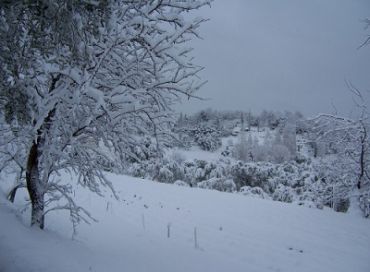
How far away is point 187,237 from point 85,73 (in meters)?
6.39

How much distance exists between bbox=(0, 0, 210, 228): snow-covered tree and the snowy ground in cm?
132

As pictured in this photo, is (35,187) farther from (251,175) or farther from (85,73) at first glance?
(251,175)

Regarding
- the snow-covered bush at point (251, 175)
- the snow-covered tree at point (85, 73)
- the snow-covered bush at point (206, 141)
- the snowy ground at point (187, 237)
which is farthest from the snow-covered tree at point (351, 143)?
the snow-covered bush at point (206, 141)

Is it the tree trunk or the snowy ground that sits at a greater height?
the tree trunk

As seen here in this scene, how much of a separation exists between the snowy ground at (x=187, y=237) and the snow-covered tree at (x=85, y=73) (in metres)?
1.32

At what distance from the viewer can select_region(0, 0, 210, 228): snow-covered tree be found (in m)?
4.64

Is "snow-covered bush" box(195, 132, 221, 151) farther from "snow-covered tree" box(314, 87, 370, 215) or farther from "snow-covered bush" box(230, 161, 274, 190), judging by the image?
"snow-covered tree" box(314, 87, 370, 215)

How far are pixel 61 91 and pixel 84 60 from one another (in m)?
0.61

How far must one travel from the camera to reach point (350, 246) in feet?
32.1

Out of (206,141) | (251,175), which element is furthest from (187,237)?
(206,141)

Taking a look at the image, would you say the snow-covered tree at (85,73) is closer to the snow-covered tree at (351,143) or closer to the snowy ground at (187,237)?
the snowy ground at (187,237)

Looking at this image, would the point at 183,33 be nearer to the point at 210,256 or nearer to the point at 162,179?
the point at 210,256

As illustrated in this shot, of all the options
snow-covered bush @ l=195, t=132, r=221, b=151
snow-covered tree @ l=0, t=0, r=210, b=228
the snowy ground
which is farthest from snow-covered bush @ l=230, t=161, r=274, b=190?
snow-covered bush @ l=195, t=132, r=221, b=151

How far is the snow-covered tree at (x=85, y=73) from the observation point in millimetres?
4637
